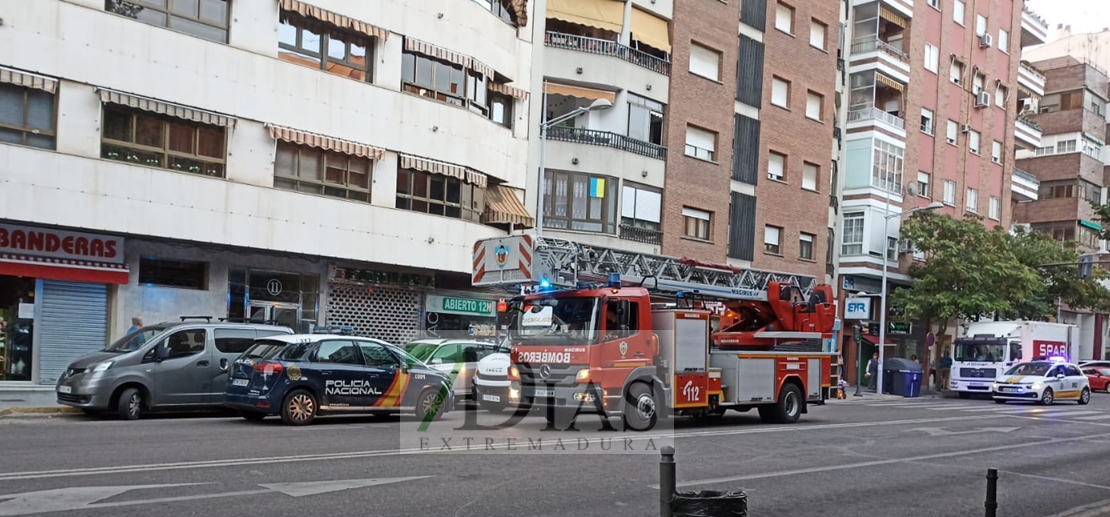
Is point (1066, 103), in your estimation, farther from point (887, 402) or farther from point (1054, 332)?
point (887, 402)

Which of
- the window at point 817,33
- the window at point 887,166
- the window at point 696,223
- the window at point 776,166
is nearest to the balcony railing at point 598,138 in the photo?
the window at point 696,223

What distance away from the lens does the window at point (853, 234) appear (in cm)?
4238

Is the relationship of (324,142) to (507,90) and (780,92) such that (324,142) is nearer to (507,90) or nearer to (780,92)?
(507,90)

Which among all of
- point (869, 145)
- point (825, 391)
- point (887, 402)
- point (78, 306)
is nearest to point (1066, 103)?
point (869, 145)

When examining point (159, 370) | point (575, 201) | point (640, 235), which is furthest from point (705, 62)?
point (159, 370)

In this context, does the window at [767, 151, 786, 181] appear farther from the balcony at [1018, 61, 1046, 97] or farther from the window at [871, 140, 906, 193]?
the balcony at [1018, 61, 1046, 97]

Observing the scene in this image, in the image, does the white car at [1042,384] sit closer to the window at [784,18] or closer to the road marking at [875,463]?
the road marking at [875,463]

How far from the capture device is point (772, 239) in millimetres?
38625

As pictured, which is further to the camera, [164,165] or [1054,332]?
[1054,332]

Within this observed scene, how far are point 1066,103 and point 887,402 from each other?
3973 centimetres

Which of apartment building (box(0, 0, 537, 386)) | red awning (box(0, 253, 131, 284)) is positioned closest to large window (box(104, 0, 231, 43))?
apartment building (box(0, 0, 537, 386))

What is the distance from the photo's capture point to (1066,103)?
61.8 m

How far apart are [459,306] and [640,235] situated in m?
7.07

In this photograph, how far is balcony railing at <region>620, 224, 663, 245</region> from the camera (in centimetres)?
3167
